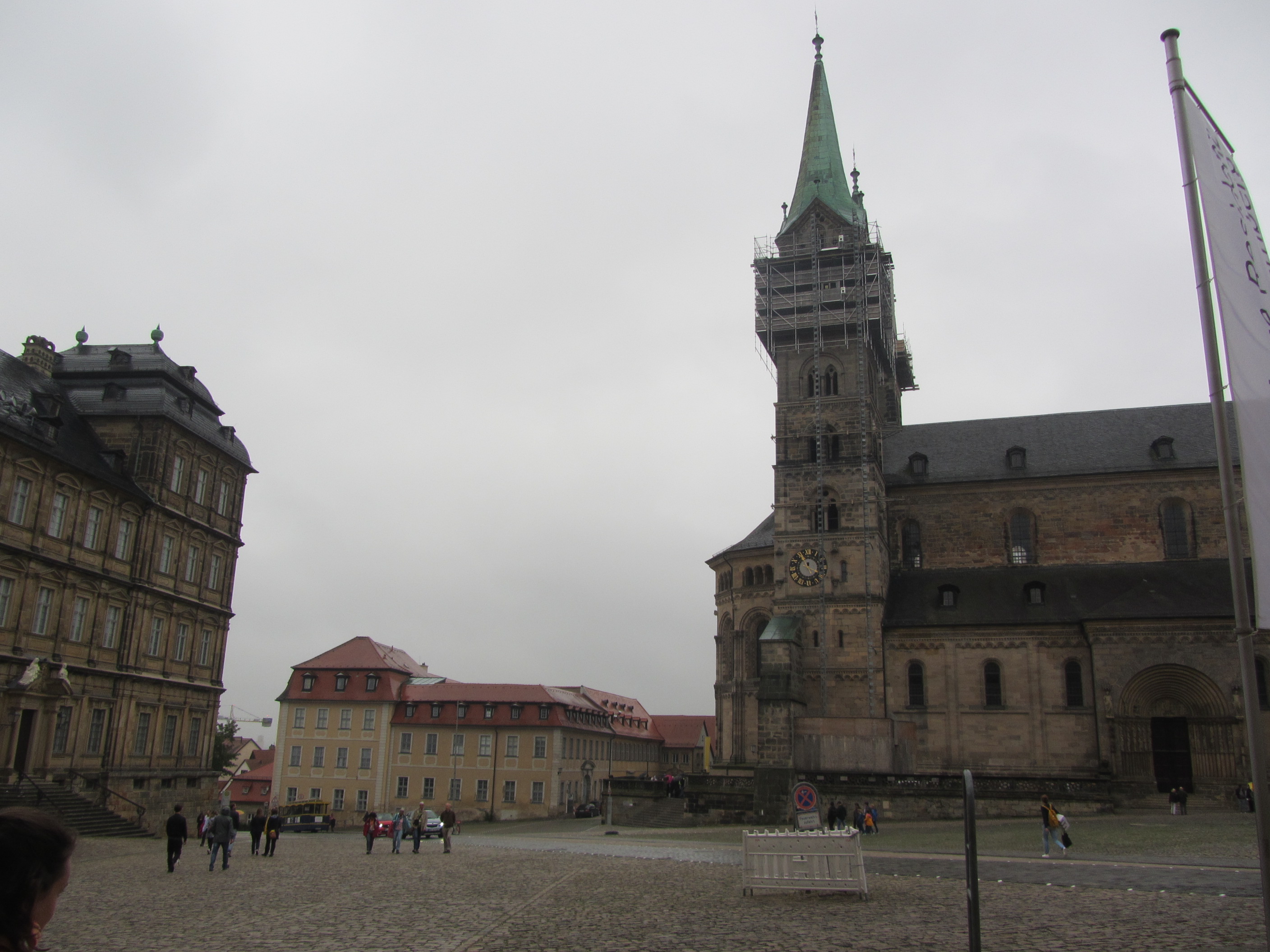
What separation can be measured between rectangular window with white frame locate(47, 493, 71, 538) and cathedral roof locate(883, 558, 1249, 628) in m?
33.7

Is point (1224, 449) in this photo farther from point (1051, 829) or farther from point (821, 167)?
point (821, 167)

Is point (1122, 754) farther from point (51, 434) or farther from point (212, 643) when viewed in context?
point (51, 434)

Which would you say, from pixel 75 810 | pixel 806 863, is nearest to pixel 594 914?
pixel 806 863

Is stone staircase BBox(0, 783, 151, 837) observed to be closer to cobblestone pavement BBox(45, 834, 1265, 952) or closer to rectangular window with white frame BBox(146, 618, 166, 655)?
rectangular window with white frame BBox(146, 618, 166, 655)

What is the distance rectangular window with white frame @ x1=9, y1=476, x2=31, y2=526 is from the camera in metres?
30.8

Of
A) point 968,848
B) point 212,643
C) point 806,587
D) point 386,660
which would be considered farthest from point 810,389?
point 968,848

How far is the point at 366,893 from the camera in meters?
16.8

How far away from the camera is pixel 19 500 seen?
31.2m

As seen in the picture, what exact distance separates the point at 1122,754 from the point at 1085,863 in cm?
2100

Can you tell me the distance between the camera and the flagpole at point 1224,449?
7.21 metres

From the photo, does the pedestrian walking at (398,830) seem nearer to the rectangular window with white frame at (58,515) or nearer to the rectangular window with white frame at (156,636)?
the rectangular window with white frame at (156,636)

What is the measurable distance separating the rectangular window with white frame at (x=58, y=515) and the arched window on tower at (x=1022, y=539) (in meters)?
40.6

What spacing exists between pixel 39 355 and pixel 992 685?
4330 cm

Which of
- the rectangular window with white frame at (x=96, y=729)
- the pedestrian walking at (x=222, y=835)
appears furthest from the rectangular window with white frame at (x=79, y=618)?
the pedestrian walking at (x=222, y=835)
